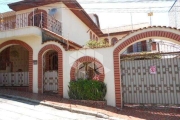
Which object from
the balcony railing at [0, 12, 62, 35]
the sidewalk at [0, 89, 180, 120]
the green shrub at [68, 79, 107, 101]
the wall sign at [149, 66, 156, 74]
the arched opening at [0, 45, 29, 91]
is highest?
the balcony railing at [0, 12, 62, 35]

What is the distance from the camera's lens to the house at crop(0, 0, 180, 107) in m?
9.48

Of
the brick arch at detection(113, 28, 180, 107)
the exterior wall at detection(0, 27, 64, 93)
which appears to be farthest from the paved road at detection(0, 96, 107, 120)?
the exterior wall at detection(0, 27, 64, 93)

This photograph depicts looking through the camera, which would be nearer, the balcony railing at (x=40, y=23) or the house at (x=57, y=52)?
the house at (x=57, y=52)

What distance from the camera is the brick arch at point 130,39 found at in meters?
8.67

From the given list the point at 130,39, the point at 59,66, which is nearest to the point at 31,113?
the point at 59,66

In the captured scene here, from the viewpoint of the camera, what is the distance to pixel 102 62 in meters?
9.89

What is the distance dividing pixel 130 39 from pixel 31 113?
570cm

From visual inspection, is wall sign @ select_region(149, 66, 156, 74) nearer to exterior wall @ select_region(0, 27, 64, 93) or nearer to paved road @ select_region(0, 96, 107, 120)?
paved road @ select_region(0, 96, 107, 120)

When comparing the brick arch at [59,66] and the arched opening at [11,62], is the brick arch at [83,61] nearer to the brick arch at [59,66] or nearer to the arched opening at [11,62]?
the brick arch at [59,66]

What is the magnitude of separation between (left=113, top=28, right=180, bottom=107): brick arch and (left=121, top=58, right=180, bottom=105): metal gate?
1.12ft

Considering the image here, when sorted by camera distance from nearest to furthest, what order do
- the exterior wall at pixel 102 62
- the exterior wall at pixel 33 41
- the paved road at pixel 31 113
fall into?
1. the paved road at pixel 31 113
2. the exterior wall at pixel 102 62
3. the exterior wall at pixel 33 41

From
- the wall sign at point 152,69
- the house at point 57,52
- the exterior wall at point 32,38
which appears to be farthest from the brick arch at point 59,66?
the wall sign at point 152,69

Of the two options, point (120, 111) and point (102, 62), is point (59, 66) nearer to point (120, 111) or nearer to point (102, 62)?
point (102, 62)

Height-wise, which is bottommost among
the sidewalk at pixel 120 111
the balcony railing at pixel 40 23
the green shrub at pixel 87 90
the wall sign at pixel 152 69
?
the sidewalk at pixel 120 111
